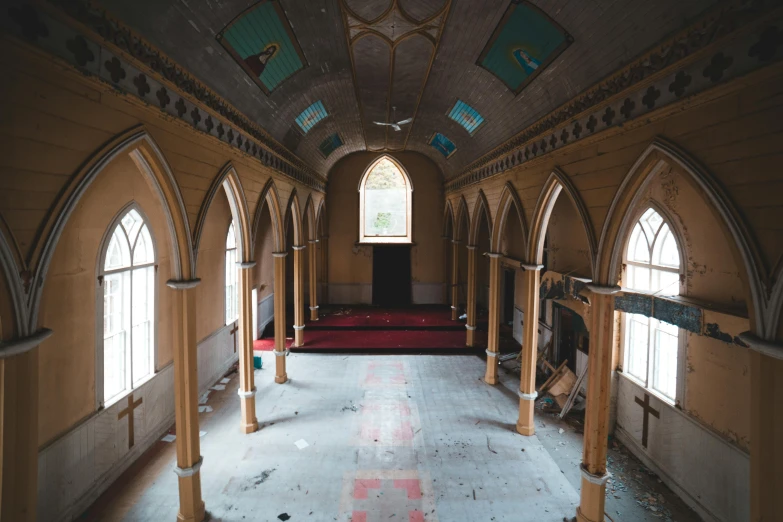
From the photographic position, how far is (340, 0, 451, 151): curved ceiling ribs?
17.4ft

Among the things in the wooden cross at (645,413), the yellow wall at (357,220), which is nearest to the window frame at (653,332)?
the wooden cross at (645,413)

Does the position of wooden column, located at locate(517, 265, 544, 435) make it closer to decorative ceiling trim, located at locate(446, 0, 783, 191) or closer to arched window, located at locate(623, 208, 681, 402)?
arched window, located at locate(623, 208, 681, 402)

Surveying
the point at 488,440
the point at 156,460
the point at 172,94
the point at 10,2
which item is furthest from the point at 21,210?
the point at 488,440

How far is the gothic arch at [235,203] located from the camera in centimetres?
506

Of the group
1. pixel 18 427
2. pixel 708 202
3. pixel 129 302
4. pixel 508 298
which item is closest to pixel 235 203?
pixel 129 302

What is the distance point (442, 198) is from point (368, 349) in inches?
292

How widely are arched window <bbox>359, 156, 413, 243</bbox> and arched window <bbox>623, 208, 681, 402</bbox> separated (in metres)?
10.1

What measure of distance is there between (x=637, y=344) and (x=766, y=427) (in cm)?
407

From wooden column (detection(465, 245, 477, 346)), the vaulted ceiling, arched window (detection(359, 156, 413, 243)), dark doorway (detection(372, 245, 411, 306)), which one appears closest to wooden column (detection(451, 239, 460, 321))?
wooden column (detection(465, 245, 477, 346))

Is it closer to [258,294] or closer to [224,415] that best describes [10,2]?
[224,415]

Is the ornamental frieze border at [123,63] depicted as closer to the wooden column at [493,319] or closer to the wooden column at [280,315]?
the wooden column at [280,315]

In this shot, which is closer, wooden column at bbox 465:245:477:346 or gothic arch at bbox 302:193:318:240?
wooden column at bbox 465:245:477:346

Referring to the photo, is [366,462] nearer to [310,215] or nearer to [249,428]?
[249,428]

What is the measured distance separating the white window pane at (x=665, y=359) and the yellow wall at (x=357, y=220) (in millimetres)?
10334
